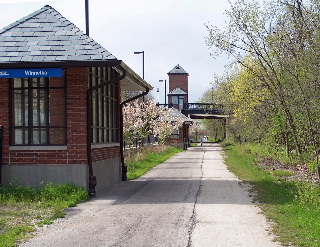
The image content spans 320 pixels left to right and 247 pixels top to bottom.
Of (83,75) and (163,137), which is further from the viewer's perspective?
(163,137)

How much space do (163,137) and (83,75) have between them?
31177 mm

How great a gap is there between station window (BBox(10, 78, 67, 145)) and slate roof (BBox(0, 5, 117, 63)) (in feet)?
2.59

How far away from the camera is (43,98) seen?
12539mm

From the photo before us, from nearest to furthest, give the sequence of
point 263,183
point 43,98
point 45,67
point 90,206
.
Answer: point 90,206 → point 45,67 → point 43,98 → point 263,183

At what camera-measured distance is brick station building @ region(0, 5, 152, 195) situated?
11.8 m

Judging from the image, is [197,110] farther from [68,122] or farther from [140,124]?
[68,122]

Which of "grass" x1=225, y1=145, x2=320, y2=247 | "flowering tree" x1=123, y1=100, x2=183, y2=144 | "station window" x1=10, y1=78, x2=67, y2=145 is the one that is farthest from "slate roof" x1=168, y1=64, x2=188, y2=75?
"station window" x1=10, y1=78, x2=67, y2=145

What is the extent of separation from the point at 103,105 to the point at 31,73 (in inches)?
135

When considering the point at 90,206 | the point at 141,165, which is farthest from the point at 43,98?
the point at 141,165

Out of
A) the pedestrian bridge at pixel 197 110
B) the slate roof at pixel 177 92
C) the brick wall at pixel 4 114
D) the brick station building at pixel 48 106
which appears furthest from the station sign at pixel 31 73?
the slate roof at pixel 177 92

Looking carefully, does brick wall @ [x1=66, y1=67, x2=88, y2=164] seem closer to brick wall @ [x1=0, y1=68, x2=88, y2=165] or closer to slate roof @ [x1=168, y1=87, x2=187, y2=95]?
brick wall @ [x1=0, y1=68, x2=88, y2=165]

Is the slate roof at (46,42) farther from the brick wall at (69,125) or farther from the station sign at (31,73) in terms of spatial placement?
the brick wall at (69,125)

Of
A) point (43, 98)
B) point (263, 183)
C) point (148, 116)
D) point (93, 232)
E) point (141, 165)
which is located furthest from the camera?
point (148, 116)

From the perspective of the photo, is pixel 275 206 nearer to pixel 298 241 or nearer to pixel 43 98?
pixel 298 241
